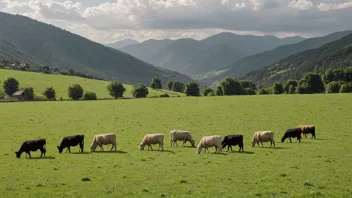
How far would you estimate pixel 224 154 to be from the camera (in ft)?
98.0

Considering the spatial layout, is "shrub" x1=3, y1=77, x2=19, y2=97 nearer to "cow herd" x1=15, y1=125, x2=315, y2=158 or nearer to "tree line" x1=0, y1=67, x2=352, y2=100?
"tree line" x1=0, y1=67, x2=352, y2=100

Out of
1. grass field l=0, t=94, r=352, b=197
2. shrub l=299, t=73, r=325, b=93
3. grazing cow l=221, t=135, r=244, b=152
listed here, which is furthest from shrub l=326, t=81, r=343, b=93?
grazing cow l=221, t=135, r=244, b=152

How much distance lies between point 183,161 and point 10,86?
4414 inches

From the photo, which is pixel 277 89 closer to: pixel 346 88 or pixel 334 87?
pixel 334 87

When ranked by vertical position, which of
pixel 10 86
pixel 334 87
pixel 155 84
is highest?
pixel 155 84

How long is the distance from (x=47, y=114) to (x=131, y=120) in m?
15.9

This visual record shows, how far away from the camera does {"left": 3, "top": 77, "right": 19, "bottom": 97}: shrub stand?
123m

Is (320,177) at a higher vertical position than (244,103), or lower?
lower

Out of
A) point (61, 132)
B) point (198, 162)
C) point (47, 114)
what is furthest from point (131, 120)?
point (198, 162)

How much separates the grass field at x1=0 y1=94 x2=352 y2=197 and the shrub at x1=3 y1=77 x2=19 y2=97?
71.5m

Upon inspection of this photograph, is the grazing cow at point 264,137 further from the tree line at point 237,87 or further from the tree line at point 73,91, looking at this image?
the tree line at point 73,91

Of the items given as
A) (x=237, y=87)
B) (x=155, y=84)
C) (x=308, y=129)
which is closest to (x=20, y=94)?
(x=237, y=87)

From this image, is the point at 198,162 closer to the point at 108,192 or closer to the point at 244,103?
the point at 108,192

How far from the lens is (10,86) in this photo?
12394cm
